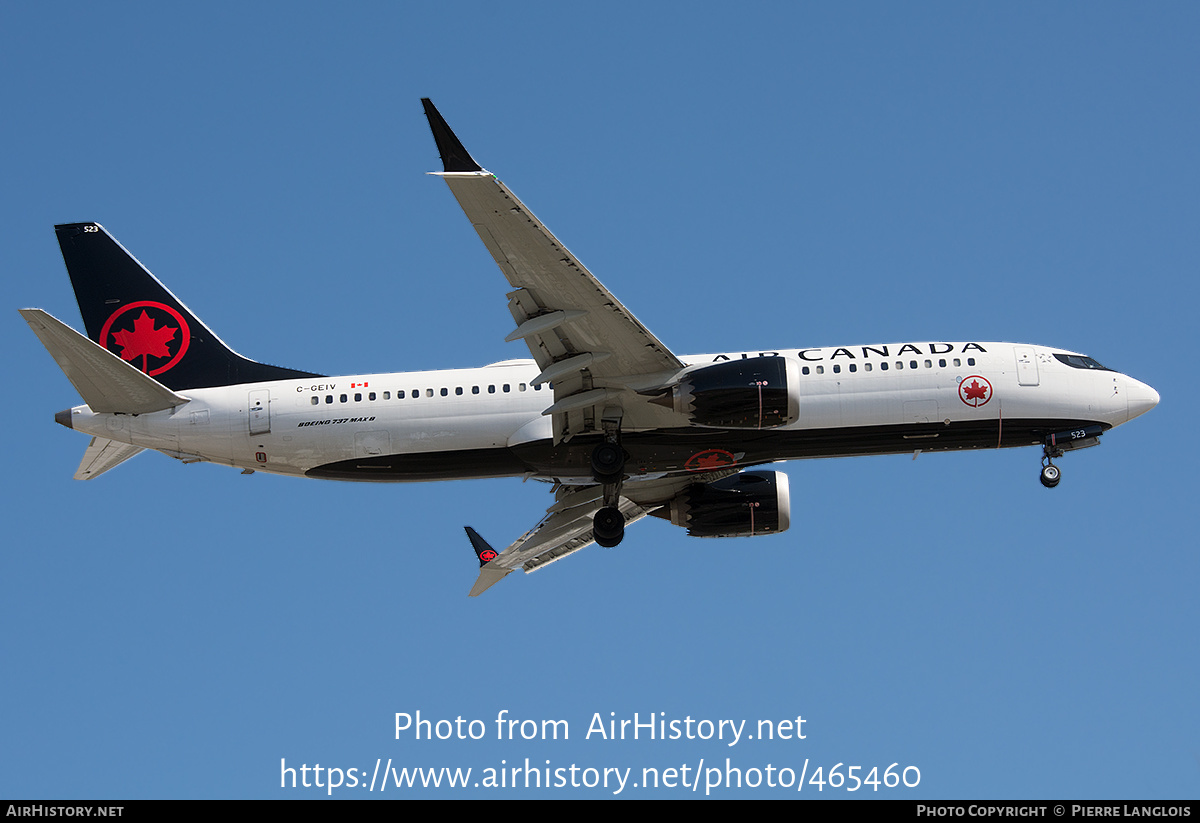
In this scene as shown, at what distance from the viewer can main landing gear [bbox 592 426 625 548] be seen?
3391 cm

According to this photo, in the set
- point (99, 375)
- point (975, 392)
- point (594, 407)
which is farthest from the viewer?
point (975, 392)

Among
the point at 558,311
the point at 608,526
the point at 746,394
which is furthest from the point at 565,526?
the point at 558,311

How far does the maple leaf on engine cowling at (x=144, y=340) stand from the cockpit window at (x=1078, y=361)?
1027 inches

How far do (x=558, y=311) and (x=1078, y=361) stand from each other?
15895mm

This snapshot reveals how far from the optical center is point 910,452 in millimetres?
35438

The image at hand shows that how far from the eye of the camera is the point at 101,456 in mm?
35594

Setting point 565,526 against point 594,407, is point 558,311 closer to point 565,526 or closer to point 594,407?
point 594,407

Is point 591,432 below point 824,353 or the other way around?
below

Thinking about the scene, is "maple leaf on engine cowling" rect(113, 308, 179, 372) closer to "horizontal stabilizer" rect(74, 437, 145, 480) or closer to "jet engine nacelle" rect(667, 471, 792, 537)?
"horizontal stabilizer" rect(74, 437, 145, 480)
